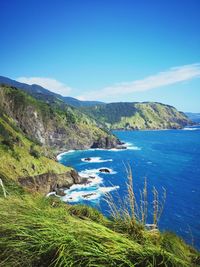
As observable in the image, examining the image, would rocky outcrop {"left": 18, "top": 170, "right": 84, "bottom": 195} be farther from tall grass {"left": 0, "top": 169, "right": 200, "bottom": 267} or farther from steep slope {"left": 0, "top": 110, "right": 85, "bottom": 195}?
tall grass {"left": 0, "top": 169, "right": 200, "bottom": 267}

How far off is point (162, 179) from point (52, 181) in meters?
28.6

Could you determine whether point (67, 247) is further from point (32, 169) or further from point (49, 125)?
point (49, 125)

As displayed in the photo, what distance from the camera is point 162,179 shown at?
78062 mm

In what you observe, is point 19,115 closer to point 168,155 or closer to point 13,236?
point 168,155

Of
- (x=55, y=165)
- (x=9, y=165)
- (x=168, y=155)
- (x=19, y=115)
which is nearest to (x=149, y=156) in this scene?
(x=168, y=155)

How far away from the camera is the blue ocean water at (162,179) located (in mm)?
49062

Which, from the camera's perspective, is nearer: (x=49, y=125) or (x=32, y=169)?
(x=32, y=169)

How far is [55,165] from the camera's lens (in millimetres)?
78938

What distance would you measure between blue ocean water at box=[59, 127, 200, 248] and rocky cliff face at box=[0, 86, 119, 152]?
10660 millimetres

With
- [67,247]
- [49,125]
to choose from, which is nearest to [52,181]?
[49,125]

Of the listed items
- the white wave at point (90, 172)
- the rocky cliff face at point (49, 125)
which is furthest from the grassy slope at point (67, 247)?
the rocky cliff face at point (49, 125)

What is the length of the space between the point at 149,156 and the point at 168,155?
8293mm

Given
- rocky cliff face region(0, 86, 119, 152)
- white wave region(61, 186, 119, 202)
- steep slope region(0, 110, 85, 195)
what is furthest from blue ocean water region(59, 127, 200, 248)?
rocky cliff face region(0, 86, 119, 152)

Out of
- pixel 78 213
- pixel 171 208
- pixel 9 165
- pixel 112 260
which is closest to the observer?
pixel 112 260
